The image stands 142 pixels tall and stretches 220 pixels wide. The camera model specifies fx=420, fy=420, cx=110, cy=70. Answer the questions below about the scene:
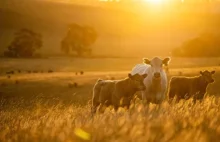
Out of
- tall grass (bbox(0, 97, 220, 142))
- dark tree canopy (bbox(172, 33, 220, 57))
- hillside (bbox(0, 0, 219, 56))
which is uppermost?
hillside (bbox(0, 0, 219, 56))

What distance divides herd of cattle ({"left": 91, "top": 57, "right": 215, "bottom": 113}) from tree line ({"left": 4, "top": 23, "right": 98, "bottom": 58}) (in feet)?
187

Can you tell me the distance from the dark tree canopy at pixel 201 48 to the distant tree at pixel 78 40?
16.3m

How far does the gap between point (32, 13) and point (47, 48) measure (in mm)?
43576

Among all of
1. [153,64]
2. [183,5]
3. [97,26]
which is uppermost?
[183,5]

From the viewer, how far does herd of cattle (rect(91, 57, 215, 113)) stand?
40.8ft

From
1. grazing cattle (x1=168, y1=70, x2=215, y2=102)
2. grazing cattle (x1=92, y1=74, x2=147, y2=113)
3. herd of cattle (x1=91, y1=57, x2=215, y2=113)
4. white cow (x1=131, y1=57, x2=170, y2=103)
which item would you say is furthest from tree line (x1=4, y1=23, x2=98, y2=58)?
grazing cattle (x1=92, y1=74, x2=147, y2=113)

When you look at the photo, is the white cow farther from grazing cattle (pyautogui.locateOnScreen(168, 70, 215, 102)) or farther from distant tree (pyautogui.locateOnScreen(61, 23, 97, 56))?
distant tree (pyautogui.locateOnScreen(61, 23, 97, 56))

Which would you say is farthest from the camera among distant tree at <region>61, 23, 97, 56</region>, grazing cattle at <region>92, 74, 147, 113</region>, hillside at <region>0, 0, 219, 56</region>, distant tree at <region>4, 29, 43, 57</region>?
hillside at <region>0, 0, 219, 56</region>

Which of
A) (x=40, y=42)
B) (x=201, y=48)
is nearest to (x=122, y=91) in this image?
(x=40, y=42)

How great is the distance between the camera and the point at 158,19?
412 ft

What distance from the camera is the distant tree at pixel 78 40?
78062 mm

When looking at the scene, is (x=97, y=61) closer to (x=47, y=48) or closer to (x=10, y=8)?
(x=47, y=48)

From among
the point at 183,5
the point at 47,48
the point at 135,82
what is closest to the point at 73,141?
the point at 135,82

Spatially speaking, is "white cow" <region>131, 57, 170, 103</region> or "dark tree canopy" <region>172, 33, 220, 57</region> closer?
"white cow" <region>131, 57, 170, 103</region>
